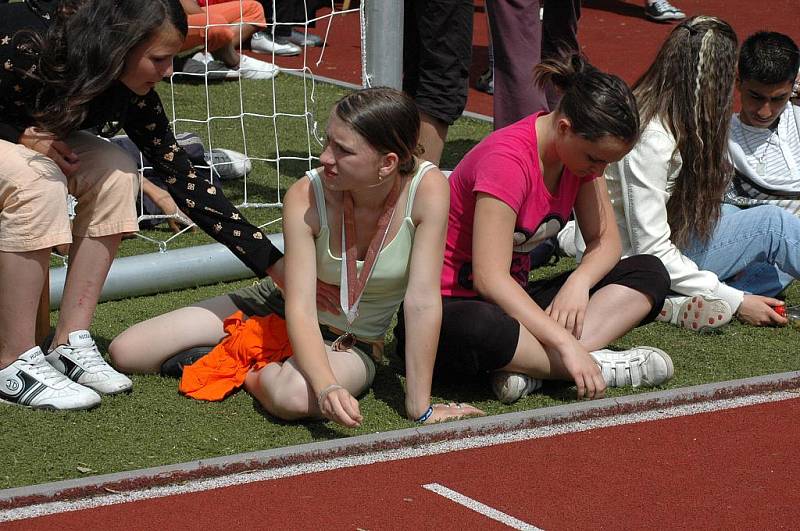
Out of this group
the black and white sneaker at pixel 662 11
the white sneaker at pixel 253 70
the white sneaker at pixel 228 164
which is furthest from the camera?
the black and white sneaker at pixel 662 11

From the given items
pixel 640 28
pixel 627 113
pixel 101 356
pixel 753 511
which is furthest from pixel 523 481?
pixel 640 28

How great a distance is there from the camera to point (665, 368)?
4012mm

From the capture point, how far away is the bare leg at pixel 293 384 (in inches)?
142

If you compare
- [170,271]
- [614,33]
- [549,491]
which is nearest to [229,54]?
[614,33]

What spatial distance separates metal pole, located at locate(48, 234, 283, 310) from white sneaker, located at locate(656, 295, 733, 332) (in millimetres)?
1654

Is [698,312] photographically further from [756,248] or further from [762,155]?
[762,155]

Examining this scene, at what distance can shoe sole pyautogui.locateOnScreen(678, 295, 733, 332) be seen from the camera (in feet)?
14.9

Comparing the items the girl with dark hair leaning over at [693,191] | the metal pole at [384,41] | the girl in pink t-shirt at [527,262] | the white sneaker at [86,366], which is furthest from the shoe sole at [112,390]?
the metal pole at [384,41]

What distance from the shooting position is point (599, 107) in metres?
3.72

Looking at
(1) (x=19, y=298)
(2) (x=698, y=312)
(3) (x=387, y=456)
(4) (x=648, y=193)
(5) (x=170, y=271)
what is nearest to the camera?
(3) (x=387, y=456)

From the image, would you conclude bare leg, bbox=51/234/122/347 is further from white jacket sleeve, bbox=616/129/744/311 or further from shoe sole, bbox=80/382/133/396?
white jacket sleeve, bbox=616/129/744/311

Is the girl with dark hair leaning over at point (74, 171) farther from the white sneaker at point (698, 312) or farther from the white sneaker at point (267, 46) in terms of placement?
the white sneaker at point (267, 46)

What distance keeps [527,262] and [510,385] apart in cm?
50

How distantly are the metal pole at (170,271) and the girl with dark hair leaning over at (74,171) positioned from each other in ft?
3.03
